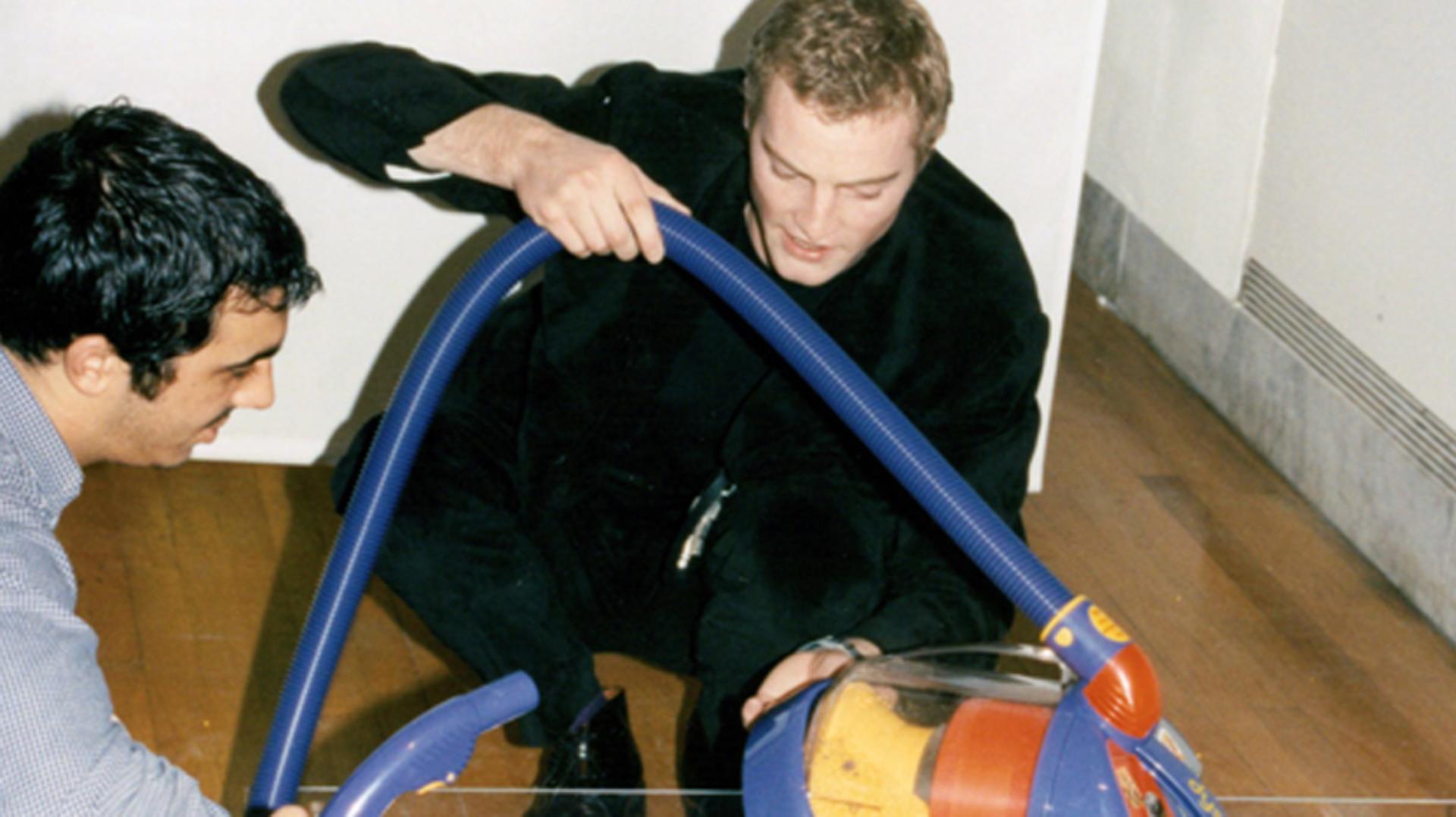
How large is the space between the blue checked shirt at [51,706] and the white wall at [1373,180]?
188 centimetres

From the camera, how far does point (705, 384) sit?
75.1 inches

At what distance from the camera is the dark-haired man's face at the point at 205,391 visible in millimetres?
1311

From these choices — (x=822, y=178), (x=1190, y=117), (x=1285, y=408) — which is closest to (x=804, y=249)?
(x=822, y=178)

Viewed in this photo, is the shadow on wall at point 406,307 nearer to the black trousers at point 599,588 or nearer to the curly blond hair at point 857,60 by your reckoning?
the black trousers at point 599,588

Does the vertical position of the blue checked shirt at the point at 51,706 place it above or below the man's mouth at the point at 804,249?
below

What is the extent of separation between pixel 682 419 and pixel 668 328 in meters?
0.10

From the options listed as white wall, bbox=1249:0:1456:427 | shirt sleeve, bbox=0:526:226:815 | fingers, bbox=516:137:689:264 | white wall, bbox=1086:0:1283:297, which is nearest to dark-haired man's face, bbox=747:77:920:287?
fingers, bbox=516:137:689:264

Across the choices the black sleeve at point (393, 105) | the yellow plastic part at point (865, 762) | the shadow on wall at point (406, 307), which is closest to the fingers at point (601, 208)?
the black sleeve at point (393, 105)

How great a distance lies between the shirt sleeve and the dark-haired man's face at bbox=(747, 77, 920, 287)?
0.77 meters

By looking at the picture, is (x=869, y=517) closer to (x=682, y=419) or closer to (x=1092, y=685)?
(x=682, y=419)

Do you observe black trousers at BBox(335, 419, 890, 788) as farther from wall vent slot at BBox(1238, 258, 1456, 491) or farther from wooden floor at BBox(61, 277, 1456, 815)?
wall vent slot at BBox(1238, 258, 1456, 491)

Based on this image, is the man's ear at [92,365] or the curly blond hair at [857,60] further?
the curly blond hair at [857,60]

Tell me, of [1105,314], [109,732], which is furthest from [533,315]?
[1105,314]

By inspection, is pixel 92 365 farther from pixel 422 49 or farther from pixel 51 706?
pixel 422 49
